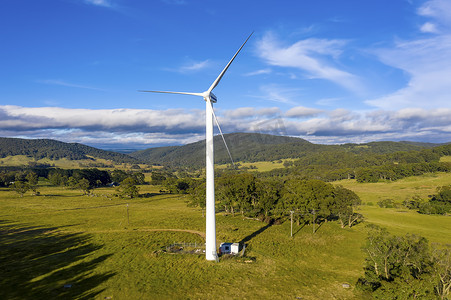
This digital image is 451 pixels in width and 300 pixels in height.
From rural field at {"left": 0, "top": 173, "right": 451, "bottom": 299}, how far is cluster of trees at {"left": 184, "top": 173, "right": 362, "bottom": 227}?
157 inches

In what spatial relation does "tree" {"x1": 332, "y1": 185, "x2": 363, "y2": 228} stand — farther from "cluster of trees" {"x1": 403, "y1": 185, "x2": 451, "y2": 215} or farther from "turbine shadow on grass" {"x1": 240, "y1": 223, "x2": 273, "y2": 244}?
"cluster of trees" {"x1": 403, "y1": 185, "x2": 451, "y2": 215}

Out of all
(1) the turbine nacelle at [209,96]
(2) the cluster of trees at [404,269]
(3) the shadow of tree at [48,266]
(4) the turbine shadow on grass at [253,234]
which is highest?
(1) the turbine nacelle at [209,96]

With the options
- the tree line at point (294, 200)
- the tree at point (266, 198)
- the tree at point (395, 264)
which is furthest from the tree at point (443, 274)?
the tree at point (266, 198)

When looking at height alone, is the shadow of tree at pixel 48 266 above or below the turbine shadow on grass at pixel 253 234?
above

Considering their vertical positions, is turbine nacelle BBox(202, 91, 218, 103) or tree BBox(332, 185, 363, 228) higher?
turbine nacelle BBox(202, 91, 218, 103)

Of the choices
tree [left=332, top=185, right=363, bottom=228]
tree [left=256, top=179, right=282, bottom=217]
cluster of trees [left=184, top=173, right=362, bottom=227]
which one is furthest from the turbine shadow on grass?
tree [left=332, top=185, right=363, bottom=228]

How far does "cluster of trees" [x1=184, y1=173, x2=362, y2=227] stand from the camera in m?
71.7

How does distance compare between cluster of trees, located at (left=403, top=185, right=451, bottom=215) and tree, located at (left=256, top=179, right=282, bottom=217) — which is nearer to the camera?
tree, located at (left=256, top=179, right=282, bottom=217)

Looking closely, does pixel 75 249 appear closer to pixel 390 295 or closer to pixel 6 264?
pixel 6 264

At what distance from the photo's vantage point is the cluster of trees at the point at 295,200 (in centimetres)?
7169

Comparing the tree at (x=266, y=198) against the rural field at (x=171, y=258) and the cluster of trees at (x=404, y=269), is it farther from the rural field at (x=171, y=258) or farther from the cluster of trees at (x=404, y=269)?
the cluster of trees at (x=404, y=269)

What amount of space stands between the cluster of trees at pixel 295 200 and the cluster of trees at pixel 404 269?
2814 centimetres

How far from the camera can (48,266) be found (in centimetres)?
4416

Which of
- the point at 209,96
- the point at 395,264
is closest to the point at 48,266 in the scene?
the point at 209,96
